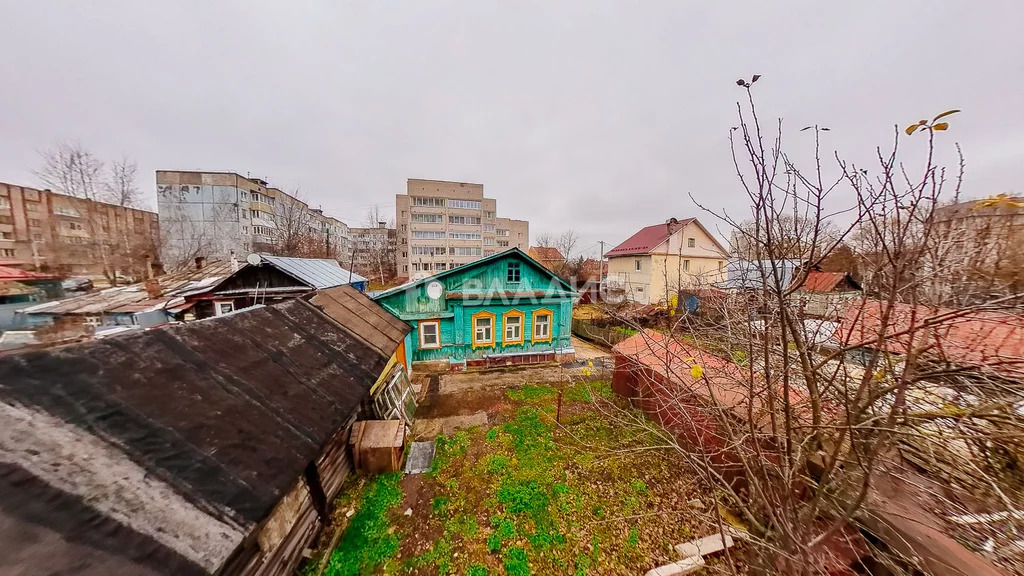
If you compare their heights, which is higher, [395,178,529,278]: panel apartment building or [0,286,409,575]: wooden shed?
[395,178,529,278]: panel apartment building

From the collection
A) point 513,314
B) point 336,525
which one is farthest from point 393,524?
point 513,314

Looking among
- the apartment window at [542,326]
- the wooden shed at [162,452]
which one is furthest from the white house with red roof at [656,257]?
the wooden shed at [162,452]

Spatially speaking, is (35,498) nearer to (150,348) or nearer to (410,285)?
(150,348)

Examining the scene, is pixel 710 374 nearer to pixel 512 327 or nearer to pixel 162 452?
pixel 162 452

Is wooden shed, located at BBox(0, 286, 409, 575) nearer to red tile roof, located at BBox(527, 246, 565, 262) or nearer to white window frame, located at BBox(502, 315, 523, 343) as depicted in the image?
white window frame, located at BBox(502, 315, 523, 343)

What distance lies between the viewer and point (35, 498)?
2.01m

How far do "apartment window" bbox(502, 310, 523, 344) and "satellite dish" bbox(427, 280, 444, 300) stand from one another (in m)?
2.77

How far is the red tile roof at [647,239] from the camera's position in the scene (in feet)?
72.5

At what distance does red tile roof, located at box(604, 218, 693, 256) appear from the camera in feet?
72.5

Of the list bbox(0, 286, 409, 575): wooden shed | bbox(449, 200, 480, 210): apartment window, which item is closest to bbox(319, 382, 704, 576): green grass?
bbox(0, 286, 409, 575): wooden shed

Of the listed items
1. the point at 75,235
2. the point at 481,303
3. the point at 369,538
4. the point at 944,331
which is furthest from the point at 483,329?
the point at 75,235

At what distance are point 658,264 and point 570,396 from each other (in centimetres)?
1574

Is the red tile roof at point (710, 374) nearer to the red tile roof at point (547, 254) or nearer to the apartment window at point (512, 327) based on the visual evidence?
the apartment window at point (512, 327)

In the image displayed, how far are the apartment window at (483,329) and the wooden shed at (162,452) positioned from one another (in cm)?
740
